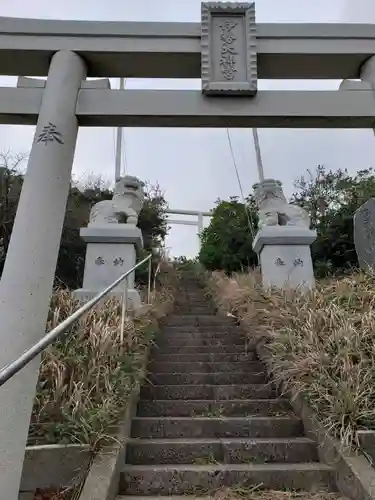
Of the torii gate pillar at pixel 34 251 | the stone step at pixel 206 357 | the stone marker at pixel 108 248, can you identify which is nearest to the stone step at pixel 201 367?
the stone step at pixel 206 357

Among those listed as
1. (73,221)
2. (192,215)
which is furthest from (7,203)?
(192,215)

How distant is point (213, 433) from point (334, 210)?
26.6 feet

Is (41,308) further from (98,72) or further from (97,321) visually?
(98,72)

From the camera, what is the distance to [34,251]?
2.33 meters

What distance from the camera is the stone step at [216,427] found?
2.96 meters

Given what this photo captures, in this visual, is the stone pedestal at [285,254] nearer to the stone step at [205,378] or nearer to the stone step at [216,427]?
the stone step at [205,378]

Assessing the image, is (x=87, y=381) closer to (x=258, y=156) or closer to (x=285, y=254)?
(x=285, y=254)

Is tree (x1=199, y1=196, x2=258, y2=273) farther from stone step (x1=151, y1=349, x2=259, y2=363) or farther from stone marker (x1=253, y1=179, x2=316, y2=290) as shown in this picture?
stone step (x1=151, y1=349, x2=259, y2=363)

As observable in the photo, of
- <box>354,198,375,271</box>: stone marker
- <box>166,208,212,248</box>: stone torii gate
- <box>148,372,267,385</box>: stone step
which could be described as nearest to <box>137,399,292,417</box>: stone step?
<box>148,372,267,385</box>: stone step

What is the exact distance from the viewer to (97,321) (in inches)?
141

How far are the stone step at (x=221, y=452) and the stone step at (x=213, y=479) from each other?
18 cm

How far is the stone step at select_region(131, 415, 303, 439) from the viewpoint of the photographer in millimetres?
2961

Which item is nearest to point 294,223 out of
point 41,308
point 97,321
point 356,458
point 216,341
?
point 216,341

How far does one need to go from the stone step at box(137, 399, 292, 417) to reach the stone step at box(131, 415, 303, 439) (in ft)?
0.65
